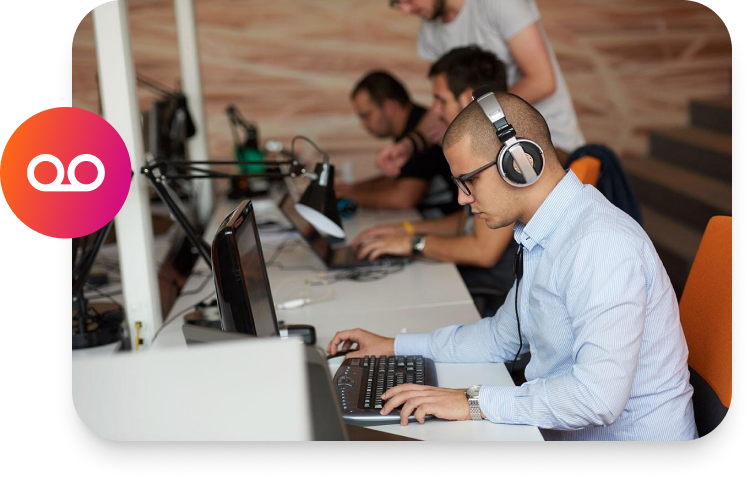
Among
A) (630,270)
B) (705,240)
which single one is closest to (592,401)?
(630,270)

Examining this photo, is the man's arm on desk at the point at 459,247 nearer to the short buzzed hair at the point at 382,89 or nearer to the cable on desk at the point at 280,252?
the cable on desk at the point at 280,252

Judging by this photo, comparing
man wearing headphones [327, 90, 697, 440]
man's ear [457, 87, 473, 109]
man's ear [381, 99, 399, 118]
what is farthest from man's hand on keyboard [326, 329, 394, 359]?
man's ear [381, 99, 399, 118]

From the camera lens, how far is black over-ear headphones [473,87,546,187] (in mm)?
1292

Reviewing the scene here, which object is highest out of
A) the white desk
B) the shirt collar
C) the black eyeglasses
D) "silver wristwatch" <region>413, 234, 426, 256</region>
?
the black eyeglasses

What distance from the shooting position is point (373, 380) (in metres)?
1.49

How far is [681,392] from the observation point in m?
1.36

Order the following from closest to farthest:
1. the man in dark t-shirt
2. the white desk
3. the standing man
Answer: the white desk
the standing man
the man in dark t-shirt

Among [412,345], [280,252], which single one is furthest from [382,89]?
[412,345]

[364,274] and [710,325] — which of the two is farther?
[364,274]

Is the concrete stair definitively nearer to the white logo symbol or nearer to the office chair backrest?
the office chair backrest

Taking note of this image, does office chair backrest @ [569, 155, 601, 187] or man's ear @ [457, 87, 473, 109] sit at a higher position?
man's ear @ [457, 87, 473, 109]

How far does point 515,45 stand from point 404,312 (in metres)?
1.14

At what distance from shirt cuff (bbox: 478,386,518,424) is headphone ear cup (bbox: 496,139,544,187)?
0.36m

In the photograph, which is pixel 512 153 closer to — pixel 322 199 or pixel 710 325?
pixel 710 325
